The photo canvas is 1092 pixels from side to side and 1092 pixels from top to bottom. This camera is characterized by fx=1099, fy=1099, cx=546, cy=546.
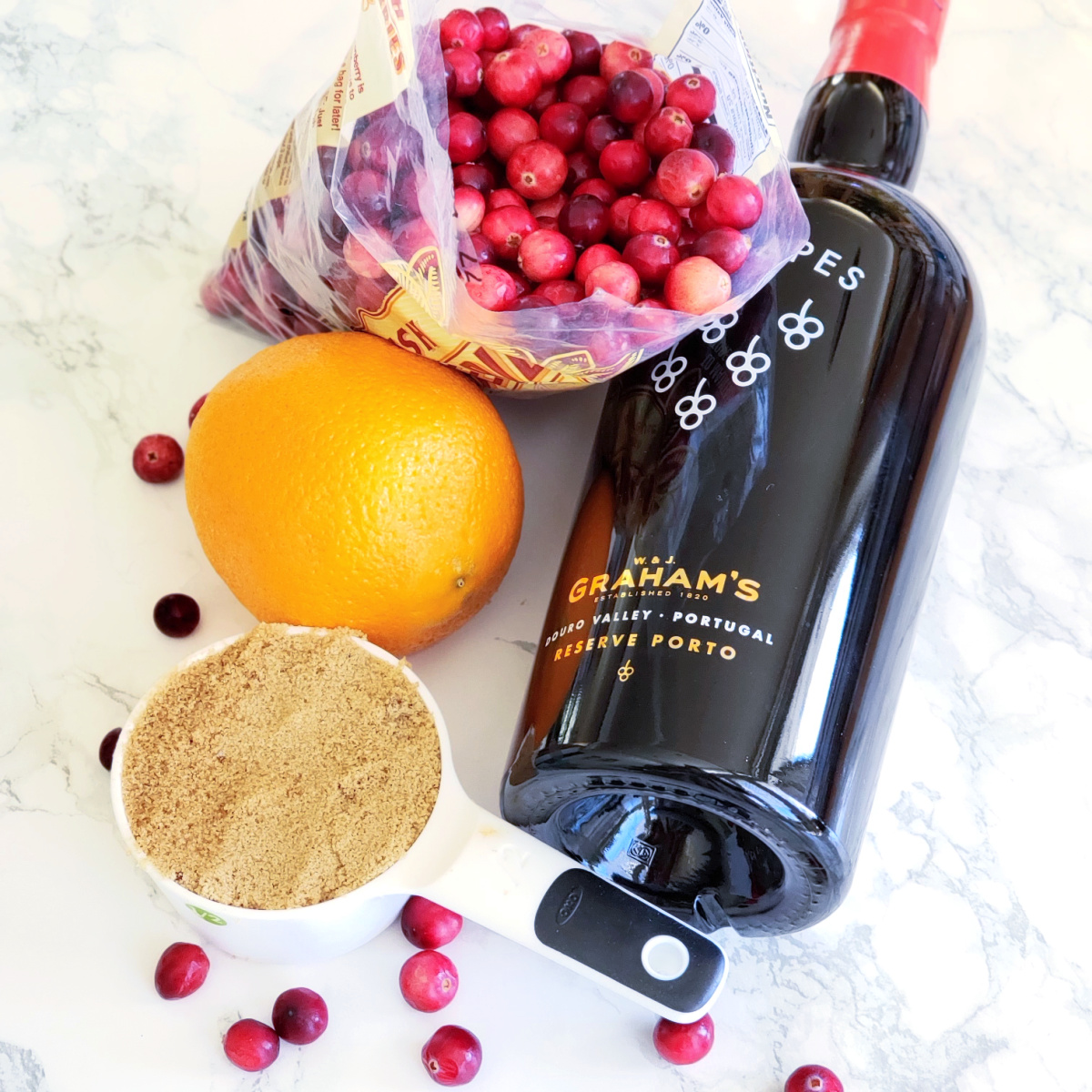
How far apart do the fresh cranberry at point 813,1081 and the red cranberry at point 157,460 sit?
511 mm

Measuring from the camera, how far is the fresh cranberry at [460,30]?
601 mm

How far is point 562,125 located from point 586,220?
62 mm

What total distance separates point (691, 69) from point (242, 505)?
36cm

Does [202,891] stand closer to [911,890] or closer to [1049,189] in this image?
[911,890]

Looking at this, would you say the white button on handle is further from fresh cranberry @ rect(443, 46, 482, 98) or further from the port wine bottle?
fresh cranberry @ rect(443, 46, 482, 98)

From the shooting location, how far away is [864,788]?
0.56 m

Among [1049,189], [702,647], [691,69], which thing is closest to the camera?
[702,647]

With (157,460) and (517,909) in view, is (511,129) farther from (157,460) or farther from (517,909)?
(517,909)

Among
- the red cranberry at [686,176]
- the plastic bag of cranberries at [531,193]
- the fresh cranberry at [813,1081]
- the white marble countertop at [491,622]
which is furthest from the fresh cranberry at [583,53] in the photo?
the fresh cranberry at [813,1081]

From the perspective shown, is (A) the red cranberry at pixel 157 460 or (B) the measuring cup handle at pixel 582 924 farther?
(A) the red cranberry at pixel 157 460

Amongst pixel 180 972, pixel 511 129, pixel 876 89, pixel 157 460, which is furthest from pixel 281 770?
pixel 876 89

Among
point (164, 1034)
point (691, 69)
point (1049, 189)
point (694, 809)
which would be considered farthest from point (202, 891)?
point (1049, 189)

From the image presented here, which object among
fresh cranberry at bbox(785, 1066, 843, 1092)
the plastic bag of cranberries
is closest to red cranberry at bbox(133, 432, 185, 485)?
the plastic bag of cranberries

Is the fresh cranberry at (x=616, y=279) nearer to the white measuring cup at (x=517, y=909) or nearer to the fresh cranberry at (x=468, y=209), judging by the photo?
the fresh cranberry at (x=468, y=209)
